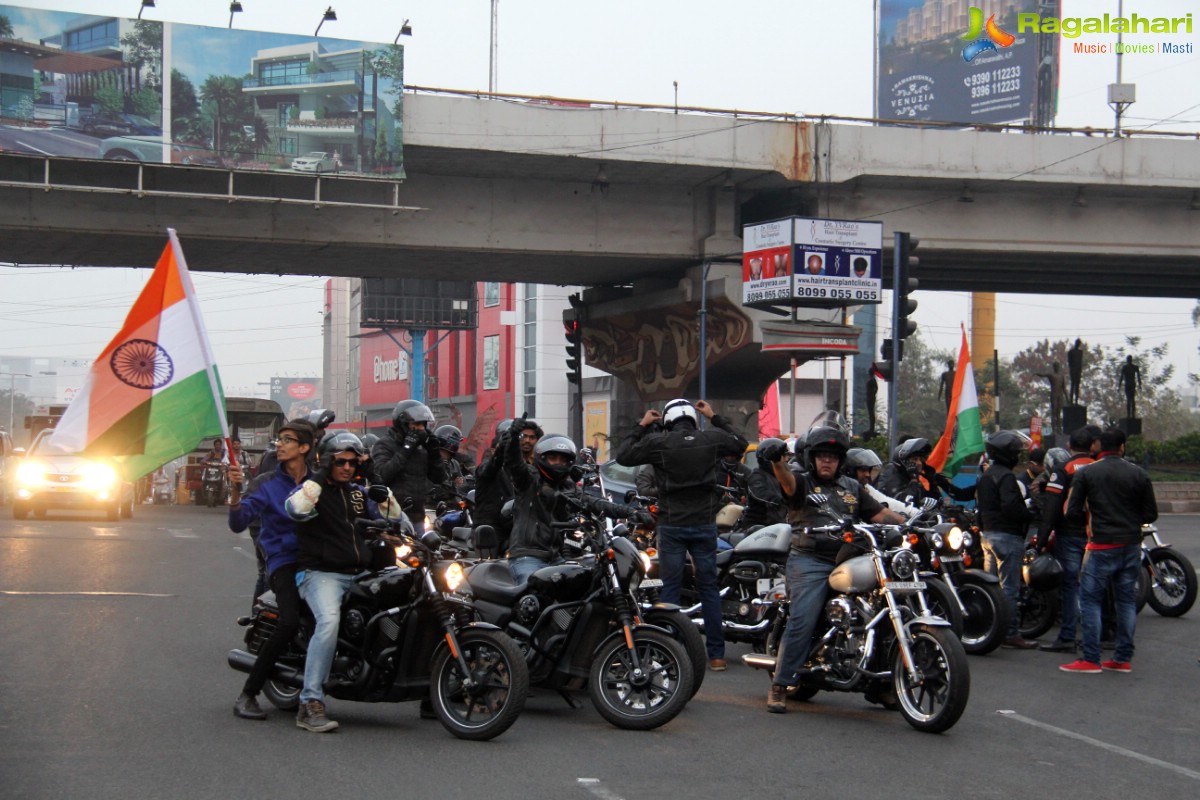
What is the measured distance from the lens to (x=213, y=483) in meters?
36.8

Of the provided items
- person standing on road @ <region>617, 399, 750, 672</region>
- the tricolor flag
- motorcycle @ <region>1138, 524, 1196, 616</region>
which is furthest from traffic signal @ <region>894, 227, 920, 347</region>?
person standing on road @ <region>617, 399, 750, 672</region>

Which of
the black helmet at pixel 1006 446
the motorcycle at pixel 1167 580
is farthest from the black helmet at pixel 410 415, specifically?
the motorcycle at pixel 1167 580

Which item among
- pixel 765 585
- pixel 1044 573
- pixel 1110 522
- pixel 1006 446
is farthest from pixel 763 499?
pixel 1110 522

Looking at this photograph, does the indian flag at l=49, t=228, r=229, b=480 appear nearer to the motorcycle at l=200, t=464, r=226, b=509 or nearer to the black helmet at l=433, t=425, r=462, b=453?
the black helmet at l=433, t=425, r=462, b=453

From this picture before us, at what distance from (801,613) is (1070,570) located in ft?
14.2

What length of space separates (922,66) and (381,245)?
45.5 m

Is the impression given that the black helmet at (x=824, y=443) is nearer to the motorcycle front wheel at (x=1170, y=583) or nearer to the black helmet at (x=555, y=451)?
the black helmet at (x=555, y=451)

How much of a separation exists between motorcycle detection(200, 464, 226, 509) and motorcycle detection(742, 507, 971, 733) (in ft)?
96.0

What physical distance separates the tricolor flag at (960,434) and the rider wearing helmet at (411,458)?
597 cm

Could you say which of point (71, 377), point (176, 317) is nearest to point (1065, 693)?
point (176, 317)

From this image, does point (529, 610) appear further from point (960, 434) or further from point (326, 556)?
point (960, 434)

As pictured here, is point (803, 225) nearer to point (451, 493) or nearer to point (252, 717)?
point (451, 493)

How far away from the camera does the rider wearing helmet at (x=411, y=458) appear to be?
461 inches

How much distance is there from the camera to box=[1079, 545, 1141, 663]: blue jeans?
1033cm
